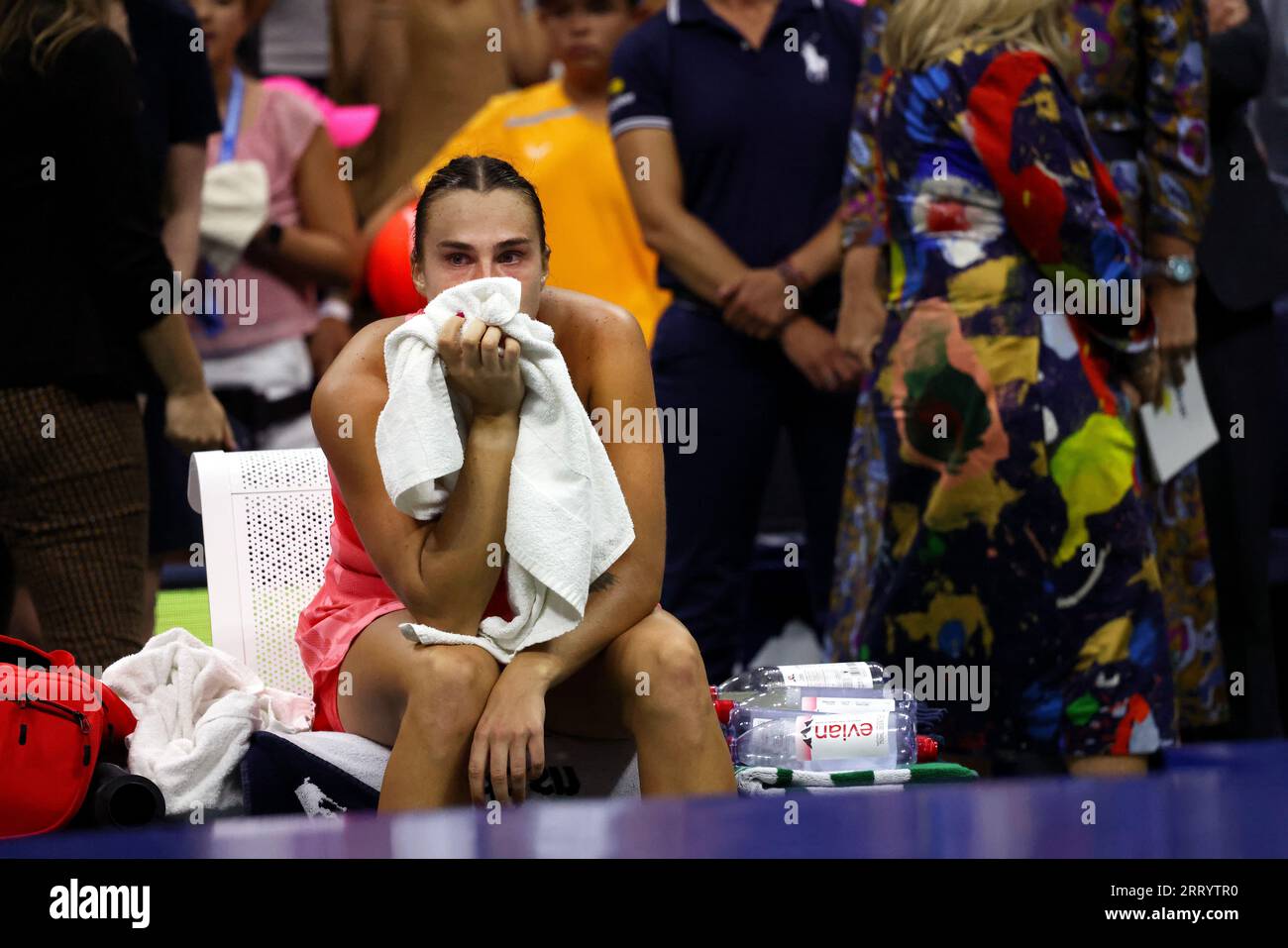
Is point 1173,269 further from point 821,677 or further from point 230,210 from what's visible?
point 230,210

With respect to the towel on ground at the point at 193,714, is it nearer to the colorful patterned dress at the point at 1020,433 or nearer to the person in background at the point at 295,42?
the colorful patterned dress at the point at 1020,433

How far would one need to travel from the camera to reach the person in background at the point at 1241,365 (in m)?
3.57

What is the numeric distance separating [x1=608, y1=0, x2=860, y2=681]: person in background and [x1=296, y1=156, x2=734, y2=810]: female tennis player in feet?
4.24

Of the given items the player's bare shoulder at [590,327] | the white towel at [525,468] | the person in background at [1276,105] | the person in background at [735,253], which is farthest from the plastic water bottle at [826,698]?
the person in background at [1276,105]

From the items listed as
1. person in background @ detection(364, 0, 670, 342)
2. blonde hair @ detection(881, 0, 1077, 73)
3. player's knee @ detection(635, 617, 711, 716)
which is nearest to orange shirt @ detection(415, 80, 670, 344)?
person in background @ detection(364, 0, 670, 342)

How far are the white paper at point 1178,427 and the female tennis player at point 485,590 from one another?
114 cm

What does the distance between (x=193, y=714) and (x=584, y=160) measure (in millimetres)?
1924

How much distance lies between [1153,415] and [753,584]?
4.78 feet

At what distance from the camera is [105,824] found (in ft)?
6.88

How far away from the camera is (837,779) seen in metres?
2.24

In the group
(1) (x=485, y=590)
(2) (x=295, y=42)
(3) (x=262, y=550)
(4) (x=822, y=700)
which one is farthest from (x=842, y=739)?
(2) (x=295, y=42)

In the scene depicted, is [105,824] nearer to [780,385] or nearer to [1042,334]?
[1042,334]

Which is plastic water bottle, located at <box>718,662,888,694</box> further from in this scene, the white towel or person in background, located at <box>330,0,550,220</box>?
person in background, located at <box>330,0,550,220</box>
